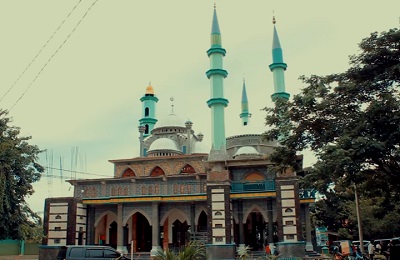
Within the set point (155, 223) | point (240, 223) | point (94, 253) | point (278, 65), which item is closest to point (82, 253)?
point (94, 253)

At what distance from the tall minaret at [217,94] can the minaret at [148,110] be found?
53.7 ft

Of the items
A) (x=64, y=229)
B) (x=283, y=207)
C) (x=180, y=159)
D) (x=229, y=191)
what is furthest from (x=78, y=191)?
(x=283, y=207)

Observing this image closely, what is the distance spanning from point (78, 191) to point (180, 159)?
27.3 ft

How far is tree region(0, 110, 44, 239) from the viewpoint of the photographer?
73.5ft

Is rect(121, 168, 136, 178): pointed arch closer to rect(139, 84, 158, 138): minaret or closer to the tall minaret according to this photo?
the tall minaret

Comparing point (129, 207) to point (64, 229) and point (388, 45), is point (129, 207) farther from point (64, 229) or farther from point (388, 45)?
Result: point (388, 45)

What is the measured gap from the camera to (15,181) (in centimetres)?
2391

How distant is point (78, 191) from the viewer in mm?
31141

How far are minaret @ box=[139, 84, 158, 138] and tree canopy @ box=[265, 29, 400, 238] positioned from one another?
104 feet

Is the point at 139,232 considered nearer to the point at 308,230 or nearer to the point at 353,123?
the point at 308,230

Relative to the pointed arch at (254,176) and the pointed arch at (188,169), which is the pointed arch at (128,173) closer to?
the pointed arch at (188,169)

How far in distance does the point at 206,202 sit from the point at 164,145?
33.1 ft

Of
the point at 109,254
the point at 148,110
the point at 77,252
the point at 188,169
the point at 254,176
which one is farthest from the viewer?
the point at 148,110

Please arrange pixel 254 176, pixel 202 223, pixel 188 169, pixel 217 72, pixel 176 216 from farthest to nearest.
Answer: pixel 188 169 < pixel 217 72 < pixel 176 216 < pixel 202 223 < pixel 254 176
